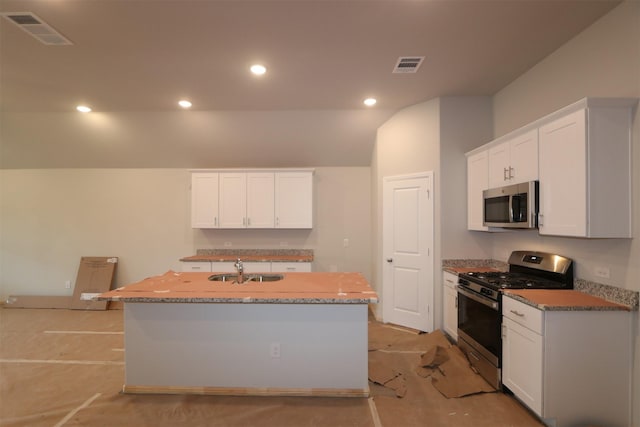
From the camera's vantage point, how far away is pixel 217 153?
495cm

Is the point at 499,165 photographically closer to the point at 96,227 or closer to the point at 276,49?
the point at 276,49

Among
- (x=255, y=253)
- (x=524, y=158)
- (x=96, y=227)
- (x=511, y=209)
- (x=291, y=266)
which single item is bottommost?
(x=291, y=266)

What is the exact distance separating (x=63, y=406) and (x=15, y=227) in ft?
15.6

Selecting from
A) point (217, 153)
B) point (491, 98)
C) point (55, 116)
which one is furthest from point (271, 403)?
point (55, 116)

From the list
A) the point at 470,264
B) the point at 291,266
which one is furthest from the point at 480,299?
the point at 291,266

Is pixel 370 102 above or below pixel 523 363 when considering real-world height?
above

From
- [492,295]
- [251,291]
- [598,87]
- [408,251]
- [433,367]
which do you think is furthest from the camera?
[408,251]

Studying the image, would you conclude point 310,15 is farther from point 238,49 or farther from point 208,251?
point 208,251

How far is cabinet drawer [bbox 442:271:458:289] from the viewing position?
3393mm

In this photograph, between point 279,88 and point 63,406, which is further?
point 279,88

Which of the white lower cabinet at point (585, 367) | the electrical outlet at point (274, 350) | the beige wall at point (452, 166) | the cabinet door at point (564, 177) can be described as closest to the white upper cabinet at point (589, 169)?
the cabinet door at point (564, 177)

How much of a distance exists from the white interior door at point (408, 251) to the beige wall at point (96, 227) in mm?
1005

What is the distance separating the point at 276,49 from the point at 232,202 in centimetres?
273

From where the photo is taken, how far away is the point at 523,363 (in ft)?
7.41
